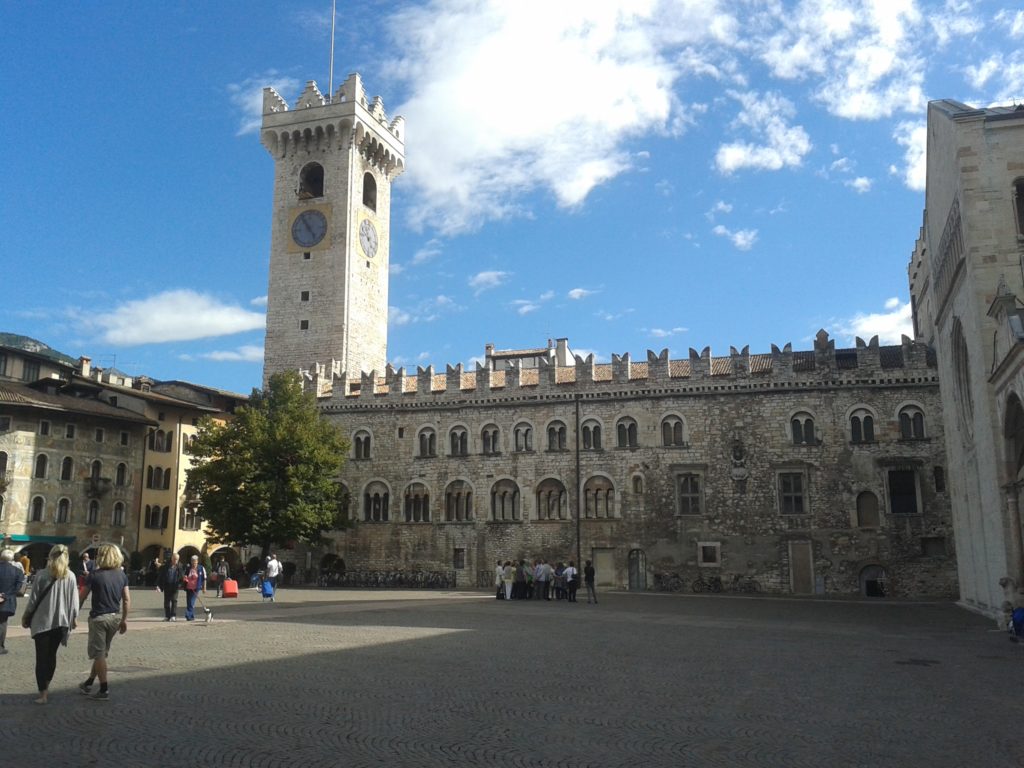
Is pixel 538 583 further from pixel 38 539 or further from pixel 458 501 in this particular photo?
pixel 38 539

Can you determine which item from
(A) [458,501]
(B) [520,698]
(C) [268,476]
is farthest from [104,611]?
(A) [458,501]

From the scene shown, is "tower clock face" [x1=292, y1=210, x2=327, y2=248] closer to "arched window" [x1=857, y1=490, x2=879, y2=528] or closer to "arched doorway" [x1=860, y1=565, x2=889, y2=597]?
"arched window" [x1=857, y1=490, x2=879, y2=528]

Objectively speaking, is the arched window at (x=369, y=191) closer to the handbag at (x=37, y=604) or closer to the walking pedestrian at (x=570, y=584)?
the walking pedestrian at (x=570, y=584)

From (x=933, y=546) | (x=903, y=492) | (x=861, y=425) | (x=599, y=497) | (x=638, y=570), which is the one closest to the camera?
(x=933, y=546)

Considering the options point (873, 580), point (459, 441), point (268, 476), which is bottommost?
point (873, 580)

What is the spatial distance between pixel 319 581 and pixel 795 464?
954 inches

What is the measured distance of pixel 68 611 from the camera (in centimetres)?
945

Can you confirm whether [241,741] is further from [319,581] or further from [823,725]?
[319,581]

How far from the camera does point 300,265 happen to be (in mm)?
53156

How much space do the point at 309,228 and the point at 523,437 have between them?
20839 mm

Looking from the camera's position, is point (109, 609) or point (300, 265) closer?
point (109, 609)

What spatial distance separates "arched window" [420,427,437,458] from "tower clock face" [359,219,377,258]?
48.5 ft

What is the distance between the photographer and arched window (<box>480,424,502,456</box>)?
4422 centimetres

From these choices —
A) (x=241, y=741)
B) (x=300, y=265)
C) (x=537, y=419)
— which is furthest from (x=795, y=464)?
(x=241, y=741)
